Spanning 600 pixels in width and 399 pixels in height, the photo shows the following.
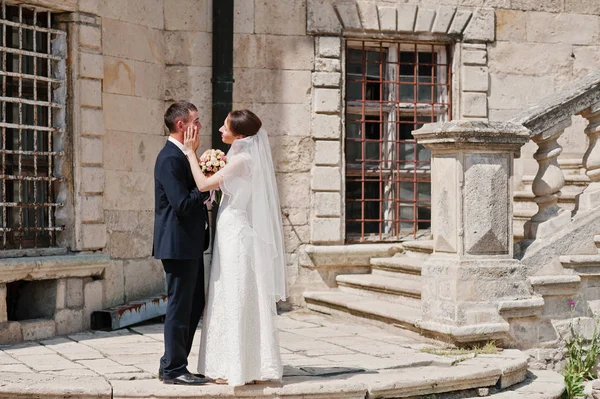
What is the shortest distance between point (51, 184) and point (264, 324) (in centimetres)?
314

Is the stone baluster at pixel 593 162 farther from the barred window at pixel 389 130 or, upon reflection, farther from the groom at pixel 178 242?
the groom at pixel 178 242

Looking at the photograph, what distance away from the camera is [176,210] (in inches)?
→ 219

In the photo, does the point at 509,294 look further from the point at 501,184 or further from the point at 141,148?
the point at 141,148

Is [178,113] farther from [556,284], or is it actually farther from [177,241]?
[556,284]

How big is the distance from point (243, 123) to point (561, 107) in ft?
9.34

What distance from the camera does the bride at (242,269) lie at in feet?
18.3

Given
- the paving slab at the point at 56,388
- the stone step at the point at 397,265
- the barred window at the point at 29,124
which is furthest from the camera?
the stone step at the point at 397,265

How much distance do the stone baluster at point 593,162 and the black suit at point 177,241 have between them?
3.43 metres

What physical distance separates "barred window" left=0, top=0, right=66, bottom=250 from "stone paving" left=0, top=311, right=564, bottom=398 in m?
1.08

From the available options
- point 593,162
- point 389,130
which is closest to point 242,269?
point 593,162

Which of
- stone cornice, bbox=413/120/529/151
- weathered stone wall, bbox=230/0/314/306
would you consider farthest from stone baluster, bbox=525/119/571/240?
weathered stone wall, bbox=230/0/314/306

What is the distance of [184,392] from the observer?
18.0 ft

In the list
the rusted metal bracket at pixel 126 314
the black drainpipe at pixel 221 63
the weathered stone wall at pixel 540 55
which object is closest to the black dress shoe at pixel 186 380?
the rusted metal bracket at pixel 126 314

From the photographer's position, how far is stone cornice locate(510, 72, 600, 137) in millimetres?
7086
